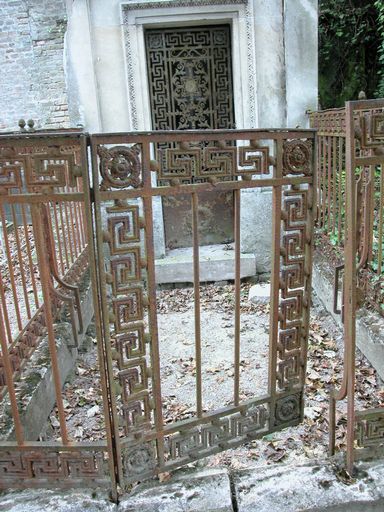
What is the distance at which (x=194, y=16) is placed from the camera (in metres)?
5.69

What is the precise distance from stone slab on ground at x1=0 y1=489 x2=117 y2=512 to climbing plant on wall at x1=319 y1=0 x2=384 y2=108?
10.00 meters

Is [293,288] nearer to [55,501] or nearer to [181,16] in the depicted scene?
[55,501]

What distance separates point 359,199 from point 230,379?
6.35 feet

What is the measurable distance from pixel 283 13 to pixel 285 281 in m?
4.81

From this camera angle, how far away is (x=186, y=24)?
5.81 meters

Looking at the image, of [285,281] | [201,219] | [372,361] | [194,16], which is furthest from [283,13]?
[285,281]

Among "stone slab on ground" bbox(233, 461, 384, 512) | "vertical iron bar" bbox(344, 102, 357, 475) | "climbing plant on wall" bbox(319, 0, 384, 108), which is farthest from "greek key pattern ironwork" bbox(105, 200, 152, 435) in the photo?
"climbing plant on wall" bbox(319, 0, 384, 108)

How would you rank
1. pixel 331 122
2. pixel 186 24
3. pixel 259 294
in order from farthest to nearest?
pixel 186 24, pixel 259 294, pixel 331 122

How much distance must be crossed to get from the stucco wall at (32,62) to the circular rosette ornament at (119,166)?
8.48m

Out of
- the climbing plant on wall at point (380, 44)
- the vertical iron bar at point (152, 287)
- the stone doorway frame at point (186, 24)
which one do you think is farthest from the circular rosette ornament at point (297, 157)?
the climbing plant on wall at point (380, 44)

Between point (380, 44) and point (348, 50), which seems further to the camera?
point (348, 50)

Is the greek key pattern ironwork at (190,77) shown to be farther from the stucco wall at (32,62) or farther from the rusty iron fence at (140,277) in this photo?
the rusty iron fence at (140,277)

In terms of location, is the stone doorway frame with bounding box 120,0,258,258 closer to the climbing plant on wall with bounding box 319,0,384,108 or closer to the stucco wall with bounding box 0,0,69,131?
the stucco wall with bounding box 0,0,69,131

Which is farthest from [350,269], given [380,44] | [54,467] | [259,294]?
[380,44]
